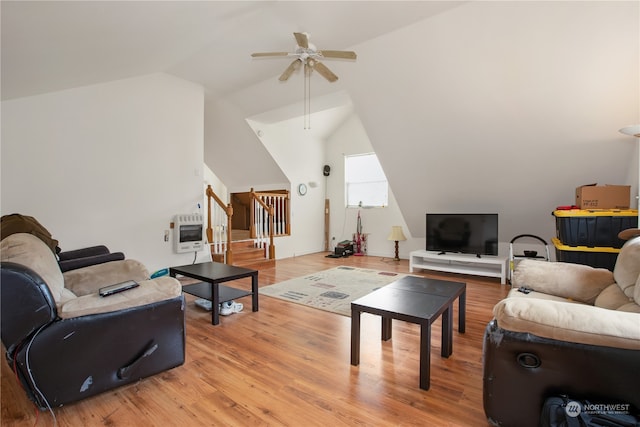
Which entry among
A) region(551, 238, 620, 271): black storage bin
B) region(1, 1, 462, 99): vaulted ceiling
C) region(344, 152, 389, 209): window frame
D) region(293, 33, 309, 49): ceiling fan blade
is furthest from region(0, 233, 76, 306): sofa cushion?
region(344, 152, 389, 209): window frame

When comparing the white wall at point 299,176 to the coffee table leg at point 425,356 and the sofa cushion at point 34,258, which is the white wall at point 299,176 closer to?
the sofa cushion at point 34,258

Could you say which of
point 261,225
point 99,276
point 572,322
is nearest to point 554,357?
point 572,322

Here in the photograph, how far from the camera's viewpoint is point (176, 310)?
6.42 ft

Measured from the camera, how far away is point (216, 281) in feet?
9.59

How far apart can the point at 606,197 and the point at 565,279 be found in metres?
2.04

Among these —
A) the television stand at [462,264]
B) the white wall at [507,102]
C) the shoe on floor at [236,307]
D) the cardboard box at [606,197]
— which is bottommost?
the shoe on floor at [236,307]

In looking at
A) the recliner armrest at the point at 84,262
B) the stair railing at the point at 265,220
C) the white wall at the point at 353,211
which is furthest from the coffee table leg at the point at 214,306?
the white wall at the point at 353,211

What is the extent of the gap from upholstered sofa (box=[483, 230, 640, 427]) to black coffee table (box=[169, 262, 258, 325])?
7.58 ft

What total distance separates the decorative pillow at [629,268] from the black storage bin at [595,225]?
5.83ft

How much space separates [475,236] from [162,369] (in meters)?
4.75

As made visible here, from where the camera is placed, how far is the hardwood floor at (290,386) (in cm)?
164

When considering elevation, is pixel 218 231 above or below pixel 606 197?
below

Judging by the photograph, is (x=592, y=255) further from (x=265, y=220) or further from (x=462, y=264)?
(x=265, y=220)

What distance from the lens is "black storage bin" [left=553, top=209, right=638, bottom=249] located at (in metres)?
3.35
